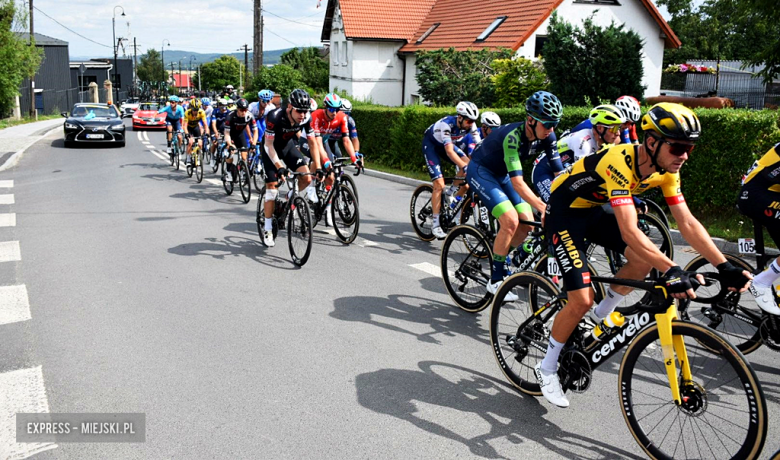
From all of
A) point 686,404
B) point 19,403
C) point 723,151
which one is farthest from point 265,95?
point 686,404

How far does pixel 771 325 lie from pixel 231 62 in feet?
460

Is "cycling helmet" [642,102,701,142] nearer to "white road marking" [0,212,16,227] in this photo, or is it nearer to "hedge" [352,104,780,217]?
A: "hedge" [352,104,780,217]

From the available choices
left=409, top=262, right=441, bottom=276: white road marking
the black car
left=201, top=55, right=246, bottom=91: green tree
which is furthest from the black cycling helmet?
left=201, top=55, right=246, bottom=91: green tree

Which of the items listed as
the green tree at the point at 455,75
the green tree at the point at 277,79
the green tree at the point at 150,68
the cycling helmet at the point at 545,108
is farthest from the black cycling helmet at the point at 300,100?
the green tree at the point at 150,68

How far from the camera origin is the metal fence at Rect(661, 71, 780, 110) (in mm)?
34406

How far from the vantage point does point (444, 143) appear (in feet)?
29.6

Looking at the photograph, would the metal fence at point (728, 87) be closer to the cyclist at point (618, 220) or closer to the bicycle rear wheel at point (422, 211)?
the bicycle rear wheel at point (422, 211)

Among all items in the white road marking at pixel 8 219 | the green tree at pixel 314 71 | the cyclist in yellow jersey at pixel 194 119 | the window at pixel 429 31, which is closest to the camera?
the white road marking at pixel 8 219

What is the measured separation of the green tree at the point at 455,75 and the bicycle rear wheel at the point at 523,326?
18059 millimetres

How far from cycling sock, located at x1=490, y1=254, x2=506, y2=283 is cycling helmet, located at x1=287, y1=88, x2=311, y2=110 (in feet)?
11.8

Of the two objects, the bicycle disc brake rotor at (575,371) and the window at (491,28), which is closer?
the bicycle disc brake rotor at (575,371)

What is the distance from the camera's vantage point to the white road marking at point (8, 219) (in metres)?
10.6

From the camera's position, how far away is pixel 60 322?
20.0 ft

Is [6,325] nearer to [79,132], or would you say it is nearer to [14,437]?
[14,437]
